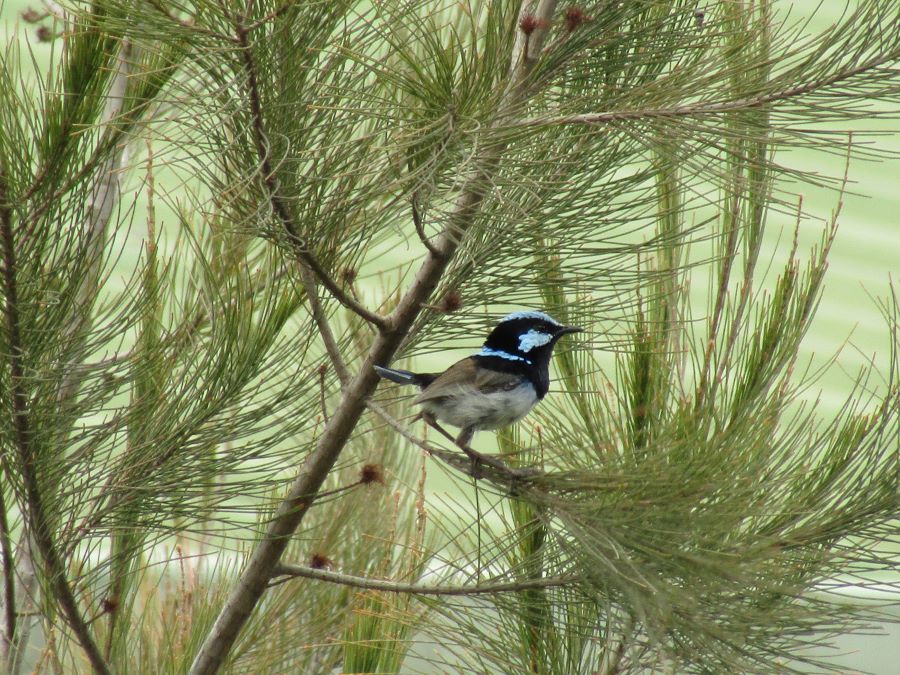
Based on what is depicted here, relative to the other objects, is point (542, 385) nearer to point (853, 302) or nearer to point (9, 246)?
point (9, 246)

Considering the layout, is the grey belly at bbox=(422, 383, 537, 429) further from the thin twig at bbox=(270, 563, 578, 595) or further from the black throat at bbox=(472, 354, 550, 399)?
the thin twig at bbox=(270, 563, 578, 595)

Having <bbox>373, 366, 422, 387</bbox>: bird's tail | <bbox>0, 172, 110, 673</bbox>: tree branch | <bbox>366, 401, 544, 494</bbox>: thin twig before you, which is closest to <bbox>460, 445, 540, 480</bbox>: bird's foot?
<bbox>366, 401, 544, 494</bbox>: thin twig

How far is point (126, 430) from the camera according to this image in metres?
1.83

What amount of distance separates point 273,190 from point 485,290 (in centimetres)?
45

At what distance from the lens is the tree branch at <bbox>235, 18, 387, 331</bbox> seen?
1.45m

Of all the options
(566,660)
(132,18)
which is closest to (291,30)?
(132,18)

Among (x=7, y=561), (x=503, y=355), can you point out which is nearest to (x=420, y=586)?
(x=503, y=355)

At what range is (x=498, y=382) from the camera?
199 centimetres

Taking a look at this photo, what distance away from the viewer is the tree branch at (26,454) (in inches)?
64.2

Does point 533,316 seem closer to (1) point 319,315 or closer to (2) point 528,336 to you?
(2) point 528,336

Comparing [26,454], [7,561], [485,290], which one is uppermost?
[485,290]

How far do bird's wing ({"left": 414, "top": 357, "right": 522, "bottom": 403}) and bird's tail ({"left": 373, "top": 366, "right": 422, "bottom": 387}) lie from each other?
1.2 inches

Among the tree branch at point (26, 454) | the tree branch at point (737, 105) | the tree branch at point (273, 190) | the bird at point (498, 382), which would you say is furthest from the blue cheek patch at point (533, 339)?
the tree branch at point (26, 454)

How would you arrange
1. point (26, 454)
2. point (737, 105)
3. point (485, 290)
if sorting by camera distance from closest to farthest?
point (737, 105)
point (26, 454)
point (485, 290)
